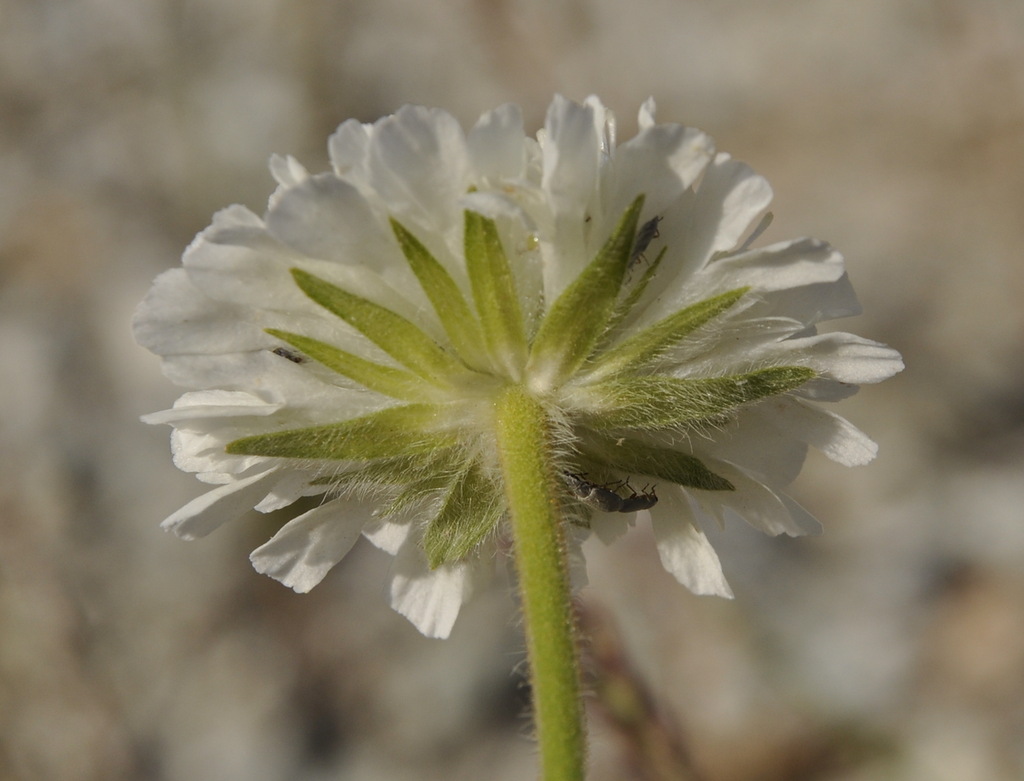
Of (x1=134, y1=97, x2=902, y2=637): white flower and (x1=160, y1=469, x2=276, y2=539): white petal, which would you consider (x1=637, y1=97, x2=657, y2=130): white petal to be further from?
(x1=160, y1=469, x2=276, y2=539): white petal

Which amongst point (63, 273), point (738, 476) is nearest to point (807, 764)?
point (738, 476)

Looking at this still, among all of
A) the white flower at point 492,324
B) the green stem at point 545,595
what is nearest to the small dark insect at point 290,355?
the white flower at point 492,324

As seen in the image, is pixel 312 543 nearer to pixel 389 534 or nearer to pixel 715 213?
pixel 389 534

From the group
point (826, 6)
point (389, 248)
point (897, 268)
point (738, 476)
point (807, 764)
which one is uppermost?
point (826, 6)

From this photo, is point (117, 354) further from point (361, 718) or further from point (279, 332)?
point (279, 332)

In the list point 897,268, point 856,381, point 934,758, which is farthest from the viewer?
point 897,268

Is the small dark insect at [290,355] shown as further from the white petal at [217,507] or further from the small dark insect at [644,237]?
the small dark insect at [644,237]

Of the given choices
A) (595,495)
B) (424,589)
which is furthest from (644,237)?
(424,589)

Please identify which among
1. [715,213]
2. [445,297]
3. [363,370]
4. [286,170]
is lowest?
[363,370]
